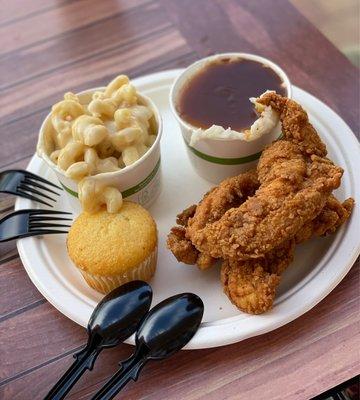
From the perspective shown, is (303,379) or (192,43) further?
(192,43)

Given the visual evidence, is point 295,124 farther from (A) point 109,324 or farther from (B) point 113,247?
(A) point 109,324

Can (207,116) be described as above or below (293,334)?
above

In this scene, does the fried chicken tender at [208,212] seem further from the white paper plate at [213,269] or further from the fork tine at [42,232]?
the fork tine at [42,232]

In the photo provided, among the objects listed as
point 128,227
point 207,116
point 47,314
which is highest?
point 207,116

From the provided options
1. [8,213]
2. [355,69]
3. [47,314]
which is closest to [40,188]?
[8,213]

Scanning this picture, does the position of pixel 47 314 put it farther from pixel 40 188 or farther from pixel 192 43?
pixel 192 43

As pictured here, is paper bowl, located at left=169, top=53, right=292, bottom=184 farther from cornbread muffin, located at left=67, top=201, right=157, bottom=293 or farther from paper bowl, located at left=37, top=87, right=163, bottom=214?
cornbread muffin, located at left=67, top=201, right=157, bottom=293
